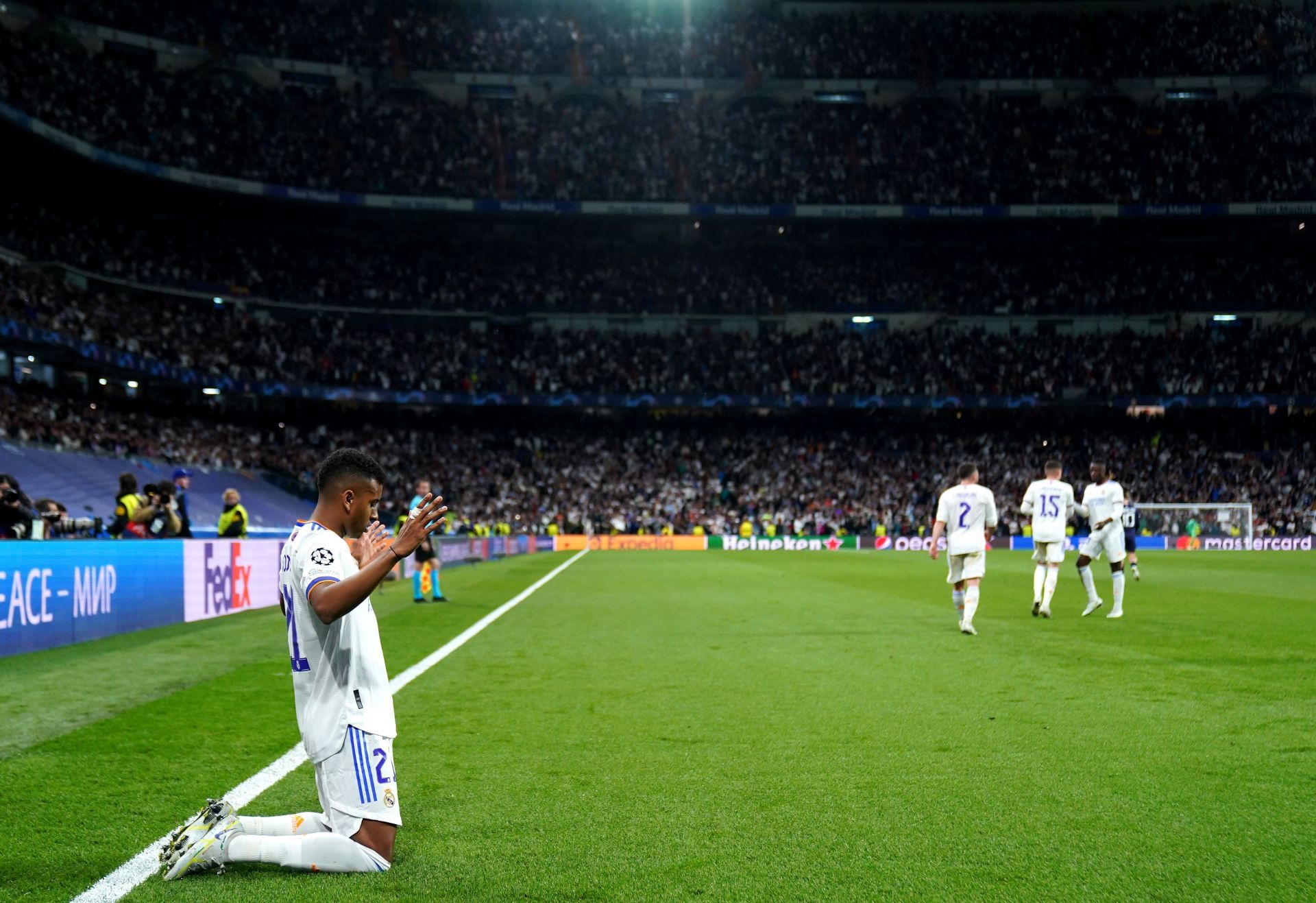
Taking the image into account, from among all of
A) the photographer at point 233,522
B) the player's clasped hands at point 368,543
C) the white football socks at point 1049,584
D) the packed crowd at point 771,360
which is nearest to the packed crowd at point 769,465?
the packed crowd at point 771,360

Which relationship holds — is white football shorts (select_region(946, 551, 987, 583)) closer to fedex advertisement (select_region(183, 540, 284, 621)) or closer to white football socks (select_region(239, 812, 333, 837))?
white football socks (select_region(239, 812, 333, 837))

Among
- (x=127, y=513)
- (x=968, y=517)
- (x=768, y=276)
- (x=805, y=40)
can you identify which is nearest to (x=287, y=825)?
(x=968, y=517)

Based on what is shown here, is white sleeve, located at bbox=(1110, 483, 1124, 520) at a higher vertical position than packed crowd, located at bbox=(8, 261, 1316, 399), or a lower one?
lower

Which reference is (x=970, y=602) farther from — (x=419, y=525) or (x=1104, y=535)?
(x=419, y=525)

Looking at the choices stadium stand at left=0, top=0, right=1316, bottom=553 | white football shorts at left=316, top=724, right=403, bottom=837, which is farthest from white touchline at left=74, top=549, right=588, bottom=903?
stadium stand at left=0, top=0, right=1316, bottom=553

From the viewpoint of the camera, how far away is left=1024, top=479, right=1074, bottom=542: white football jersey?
48.4ft

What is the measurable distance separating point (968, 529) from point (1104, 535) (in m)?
3.95

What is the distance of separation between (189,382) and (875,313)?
1494 inches

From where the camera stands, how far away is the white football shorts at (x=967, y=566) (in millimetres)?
13086

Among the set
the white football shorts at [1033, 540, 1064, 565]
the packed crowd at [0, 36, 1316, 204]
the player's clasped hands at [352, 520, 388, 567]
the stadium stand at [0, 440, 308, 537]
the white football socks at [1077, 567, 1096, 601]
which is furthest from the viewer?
the packed crowd at [0, 36, 1316, 204]

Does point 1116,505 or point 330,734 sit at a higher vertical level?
point 1116,505

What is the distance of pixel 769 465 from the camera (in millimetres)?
56344

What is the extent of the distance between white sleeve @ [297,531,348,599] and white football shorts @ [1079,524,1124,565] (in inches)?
531

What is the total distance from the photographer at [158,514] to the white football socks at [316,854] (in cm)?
1282
